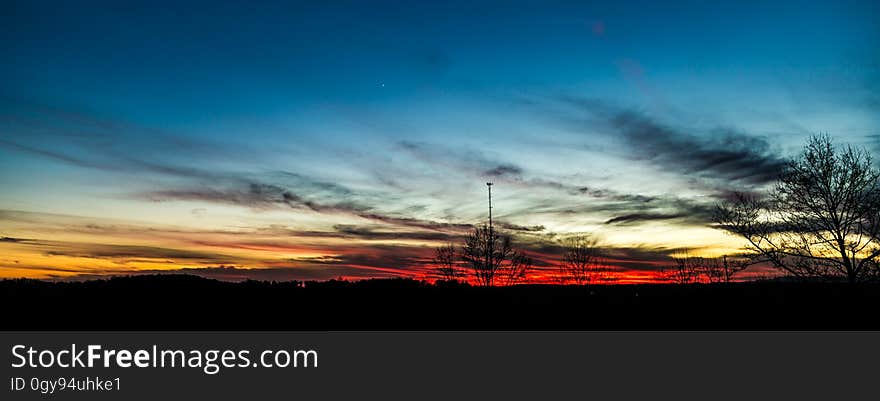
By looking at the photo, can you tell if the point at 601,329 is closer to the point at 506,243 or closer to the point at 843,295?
the point at 843,295

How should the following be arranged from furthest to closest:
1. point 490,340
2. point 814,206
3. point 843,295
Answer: point 814,206
point 843,295
point 490,340

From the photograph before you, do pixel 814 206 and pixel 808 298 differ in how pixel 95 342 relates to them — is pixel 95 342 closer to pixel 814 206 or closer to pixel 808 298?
pixel 808 298

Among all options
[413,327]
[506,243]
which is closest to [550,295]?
[413,327]

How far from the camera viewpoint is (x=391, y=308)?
21.2 m

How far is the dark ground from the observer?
59.5 ft

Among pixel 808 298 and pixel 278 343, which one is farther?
pixel 808 298

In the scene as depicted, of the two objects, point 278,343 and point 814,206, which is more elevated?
point 814,206

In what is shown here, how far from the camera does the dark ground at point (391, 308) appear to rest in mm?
18125

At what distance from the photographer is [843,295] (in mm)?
21172

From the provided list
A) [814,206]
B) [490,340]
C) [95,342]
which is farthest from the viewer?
[814,206]

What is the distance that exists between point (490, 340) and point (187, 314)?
417 inches

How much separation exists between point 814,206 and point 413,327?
24473 millimetres

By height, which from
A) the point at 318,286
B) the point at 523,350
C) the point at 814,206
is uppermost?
the point at 814,206

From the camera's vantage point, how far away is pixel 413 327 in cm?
1895
